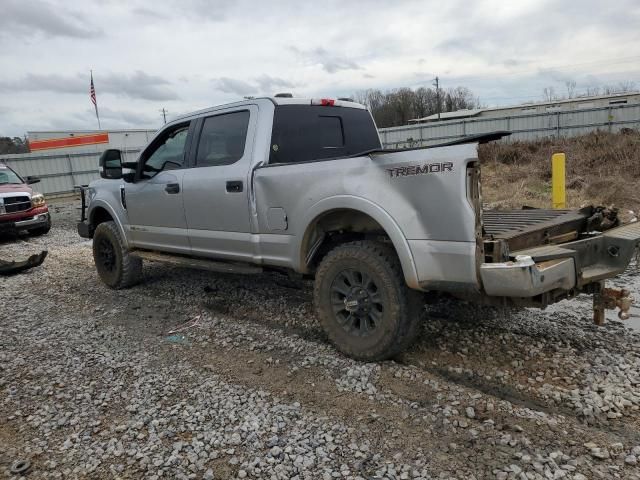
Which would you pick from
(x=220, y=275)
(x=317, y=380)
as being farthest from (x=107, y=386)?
(x=220, y=275)

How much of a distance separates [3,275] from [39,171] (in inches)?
615

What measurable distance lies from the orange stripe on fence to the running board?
30.4m

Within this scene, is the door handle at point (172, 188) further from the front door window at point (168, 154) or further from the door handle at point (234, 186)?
the door handle at point (234, 186)

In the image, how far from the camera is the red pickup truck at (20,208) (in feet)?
35.7

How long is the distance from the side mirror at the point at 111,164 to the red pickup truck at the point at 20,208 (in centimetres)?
635

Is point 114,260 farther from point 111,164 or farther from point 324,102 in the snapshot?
point 324,102

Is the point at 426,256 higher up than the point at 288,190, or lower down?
lower down

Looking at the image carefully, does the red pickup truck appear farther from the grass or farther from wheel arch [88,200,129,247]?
the grass

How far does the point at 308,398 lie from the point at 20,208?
10360mm

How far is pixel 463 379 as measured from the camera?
3504mm

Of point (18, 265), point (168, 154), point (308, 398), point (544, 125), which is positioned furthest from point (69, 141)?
point (308, 398)

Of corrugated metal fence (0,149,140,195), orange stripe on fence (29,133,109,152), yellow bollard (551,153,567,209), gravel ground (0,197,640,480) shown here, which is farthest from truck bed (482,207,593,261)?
orange stripe on fence (29,133,109,152)

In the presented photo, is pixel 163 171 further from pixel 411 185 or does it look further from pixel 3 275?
pixel 3 275

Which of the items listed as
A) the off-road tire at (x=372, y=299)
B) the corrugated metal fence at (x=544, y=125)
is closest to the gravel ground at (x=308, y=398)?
the off-road tire at (x=372, y=299)
